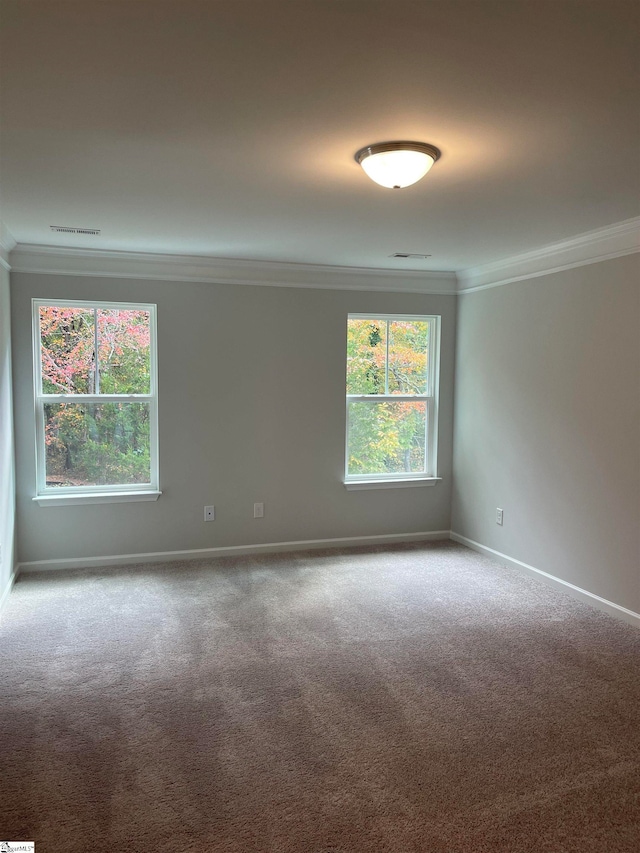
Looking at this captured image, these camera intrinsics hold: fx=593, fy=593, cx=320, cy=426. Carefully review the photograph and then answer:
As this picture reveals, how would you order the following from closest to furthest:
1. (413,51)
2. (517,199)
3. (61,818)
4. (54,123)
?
(413,51) < (61,818) < (54,123) < (517,199)

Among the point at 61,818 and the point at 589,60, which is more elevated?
the point at 589,60

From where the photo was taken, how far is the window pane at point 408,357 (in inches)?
207

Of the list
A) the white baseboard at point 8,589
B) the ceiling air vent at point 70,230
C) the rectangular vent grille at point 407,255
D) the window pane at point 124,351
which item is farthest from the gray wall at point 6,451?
the rectangular vent grille at point 407,255

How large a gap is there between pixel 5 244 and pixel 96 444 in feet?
5.02

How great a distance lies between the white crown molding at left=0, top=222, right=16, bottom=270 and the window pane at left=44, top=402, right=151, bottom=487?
3.43 feet

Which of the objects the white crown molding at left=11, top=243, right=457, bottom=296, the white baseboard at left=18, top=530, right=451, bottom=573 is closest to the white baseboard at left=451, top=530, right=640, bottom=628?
the white baseboard at left=18, top=530, right=451, bottom=573

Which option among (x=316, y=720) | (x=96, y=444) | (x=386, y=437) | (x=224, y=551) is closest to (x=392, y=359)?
(x=386, y=437)

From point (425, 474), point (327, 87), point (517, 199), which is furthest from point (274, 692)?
point (425, 474)

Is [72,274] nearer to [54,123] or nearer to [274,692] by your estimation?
[54,123]

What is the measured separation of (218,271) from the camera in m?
4.68

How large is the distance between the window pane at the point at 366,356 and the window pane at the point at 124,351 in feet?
5.52

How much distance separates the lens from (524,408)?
14.5 ft

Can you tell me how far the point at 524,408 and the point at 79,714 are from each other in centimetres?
346

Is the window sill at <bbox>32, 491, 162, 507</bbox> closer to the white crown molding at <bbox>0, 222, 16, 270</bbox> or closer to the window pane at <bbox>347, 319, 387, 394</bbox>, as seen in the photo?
the white crown molding at <bbox>0, 222, 16, 270</bbox>
